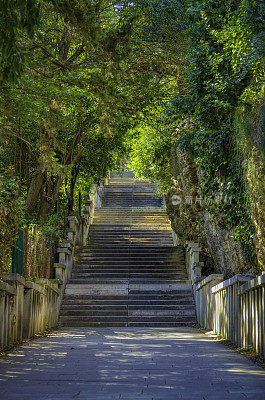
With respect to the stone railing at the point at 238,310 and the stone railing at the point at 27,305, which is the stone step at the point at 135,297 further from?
the stone railing at the point at 238,310

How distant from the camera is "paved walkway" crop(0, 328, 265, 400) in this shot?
4.12 meters

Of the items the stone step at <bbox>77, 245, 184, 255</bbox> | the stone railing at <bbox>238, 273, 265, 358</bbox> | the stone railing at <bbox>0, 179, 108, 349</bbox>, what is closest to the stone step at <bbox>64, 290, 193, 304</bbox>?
the stone railing at <bbox>0, 179, 108, 349</bbox>

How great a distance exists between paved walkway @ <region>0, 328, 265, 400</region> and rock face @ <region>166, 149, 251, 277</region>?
19.4 feet

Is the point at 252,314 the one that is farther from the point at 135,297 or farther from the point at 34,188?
the point at 34,188

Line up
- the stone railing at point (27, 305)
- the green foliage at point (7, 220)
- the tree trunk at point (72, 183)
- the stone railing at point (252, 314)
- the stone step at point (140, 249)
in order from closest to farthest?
the stone railing at point (252, 314)
the stone railing at point (27, 305)
the green foliage at point (7, 220)
the tree trunk at point (72, 183)
the stone step at point (140, 249)

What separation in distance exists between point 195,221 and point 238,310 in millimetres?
10098

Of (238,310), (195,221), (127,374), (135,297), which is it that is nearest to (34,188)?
(135,297)

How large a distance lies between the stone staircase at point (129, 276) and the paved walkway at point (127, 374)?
24.2 ft

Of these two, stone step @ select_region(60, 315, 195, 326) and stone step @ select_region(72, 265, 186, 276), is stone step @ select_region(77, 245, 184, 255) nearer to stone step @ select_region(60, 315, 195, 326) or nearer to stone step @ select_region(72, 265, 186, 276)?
stone step @ select_region(72, 265, 186, 276)

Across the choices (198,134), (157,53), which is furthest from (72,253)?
(198,134)

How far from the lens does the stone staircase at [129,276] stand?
14.9 metres

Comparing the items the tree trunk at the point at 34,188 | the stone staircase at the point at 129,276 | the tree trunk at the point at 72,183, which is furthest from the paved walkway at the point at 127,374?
the tree trunk at the point at 72,183

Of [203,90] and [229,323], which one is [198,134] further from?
[229,323]

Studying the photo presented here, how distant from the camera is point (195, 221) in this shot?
703 inches
